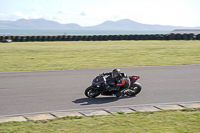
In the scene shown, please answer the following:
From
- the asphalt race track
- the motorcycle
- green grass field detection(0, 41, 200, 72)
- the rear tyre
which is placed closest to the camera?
the asphalt race track

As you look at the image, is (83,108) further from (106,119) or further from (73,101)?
(106,119)

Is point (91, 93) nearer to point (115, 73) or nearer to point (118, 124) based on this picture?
point (115, 73)

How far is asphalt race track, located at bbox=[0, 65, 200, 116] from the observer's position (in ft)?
25.7

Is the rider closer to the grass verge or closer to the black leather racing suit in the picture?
the black leather racing suit

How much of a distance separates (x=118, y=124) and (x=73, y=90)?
12.6ft

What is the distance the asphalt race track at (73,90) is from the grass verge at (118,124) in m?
1.15

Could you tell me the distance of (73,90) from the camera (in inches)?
378

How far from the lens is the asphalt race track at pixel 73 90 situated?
784 centimetres

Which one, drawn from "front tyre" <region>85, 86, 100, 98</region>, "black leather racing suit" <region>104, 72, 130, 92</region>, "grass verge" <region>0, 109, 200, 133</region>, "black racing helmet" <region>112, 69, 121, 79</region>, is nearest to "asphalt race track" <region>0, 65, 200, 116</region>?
"front tyre" <region>85, 86, 100, 98</region>

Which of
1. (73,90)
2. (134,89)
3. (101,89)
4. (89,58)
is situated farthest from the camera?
(89,58)

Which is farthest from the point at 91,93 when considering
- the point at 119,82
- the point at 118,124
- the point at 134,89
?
the point at 118,124

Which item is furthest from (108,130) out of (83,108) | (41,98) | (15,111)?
(41,98)

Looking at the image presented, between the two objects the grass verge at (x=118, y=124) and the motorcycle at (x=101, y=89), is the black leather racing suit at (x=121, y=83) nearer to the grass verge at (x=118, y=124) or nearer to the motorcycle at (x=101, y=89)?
the motorcycle at (x=101, y=89)

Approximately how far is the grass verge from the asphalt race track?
1147mm
